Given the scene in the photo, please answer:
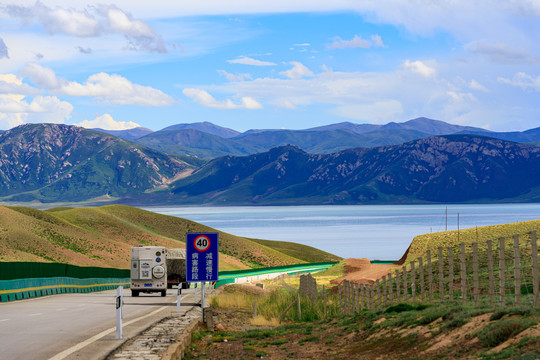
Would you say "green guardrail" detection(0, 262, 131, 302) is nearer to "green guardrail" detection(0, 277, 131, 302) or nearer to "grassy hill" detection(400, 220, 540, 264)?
"green guardrail" detection(0, 277, 131, 302)

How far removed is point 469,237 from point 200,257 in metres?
Answer: 38.0

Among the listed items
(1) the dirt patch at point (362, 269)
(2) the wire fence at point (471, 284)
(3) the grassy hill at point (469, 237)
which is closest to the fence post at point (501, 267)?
(2) the wire fence at point (471, 284)

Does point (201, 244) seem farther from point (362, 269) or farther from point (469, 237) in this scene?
point (362, 269)

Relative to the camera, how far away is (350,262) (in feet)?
249

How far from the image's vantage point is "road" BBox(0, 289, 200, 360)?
15.0m

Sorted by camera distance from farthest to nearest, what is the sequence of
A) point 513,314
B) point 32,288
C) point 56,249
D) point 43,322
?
point 56,249, point 32,288, point 43,322, point 513,314

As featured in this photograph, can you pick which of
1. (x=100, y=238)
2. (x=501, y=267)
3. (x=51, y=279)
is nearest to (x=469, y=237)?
(x=51, y=279)

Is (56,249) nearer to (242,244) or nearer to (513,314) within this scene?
(242,244)

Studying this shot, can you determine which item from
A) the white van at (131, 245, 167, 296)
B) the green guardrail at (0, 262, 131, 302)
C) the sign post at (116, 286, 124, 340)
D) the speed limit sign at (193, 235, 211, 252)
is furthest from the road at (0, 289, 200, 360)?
the white van at (131, 245, 167, 296)

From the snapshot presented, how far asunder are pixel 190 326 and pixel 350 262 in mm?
57120

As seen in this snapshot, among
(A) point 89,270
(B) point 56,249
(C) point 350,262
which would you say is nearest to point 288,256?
(B) point 56,249

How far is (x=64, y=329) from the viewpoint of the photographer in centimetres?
1984

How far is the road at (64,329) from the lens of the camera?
589 inches

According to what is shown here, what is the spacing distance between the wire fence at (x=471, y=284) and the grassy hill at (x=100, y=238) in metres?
64.7
